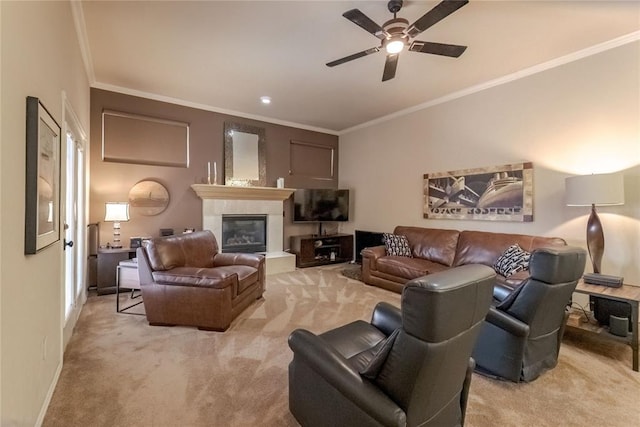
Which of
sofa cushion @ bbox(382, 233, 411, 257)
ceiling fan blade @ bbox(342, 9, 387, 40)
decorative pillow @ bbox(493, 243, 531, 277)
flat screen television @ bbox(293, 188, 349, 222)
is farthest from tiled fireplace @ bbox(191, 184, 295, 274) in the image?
A: ceiling fan blade @ bbox(342, 9, 387, 40)

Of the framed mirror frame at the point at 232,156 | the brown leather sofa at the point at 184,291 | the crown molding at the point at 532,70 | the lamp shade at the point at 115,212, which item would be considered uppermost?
the crown molding at the point at 532,70

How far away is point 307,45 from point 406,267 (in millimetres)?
3136

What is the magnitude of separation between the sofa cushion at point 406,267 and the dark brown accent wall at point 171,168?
7.87 feet

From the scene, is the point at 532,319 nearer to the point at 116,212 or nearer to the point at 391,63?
the point at 391,63

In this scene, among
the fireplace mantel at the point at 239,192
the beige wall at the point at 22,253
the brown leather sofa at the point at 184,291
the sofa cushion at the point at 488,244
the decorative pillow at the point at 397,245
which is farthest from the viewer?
the fireplace mantel at the point at 239,192

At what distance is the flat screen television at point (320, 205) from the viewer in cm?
616

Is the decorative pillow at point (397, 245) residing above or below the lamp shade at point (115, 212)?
below

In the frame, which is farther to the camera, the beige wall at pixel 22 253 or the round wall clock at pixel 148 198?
the round wall clock at pixel 148 198

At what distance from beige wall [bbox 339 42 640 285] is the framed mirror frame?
264 cm

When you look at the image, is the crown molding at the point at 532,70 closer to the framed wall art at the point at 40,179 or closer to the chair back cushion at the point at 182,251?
the chair back cushion at the point at 182,251

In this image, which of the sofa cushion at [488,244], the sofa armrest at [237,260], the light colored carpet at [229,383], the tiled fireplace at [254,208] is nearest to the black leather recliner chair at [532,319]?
the light colored carpet at [229,383]

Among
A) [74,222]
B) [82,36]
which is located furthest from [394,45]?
[74,222]

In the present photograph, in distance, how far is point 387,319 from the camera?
83.5 inches

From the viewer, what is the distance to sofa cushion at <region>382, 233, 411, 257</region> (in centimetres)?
486
